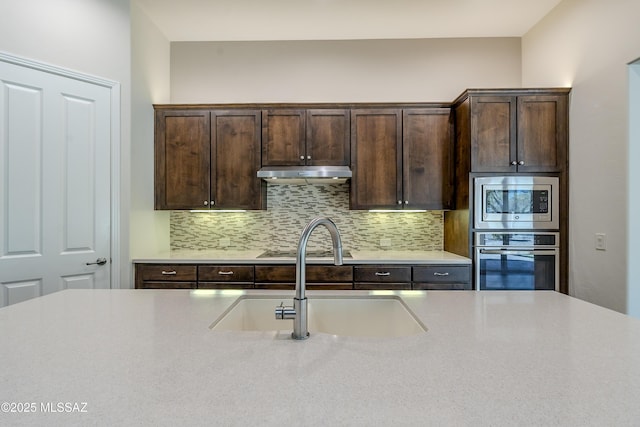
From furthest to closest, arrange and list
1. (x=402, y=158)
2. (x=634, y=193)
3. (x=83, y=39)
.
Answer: (x=402, y=158) < (x=83, y=39) < (x=634, y=193)

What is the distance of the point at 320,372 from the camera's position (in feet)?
2.65

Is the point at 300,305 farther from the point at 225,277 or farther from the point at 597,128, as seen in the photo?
the point at 597,128

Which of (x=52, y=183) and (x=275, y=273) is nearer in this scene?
(x=52, y=183)

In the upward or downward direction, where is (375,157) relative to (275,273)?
upward

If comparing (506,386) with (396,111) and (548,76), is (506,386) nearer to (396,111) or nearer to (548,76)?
(396,111)

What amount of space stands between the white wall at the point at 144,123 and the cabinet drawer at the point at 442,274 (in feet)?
7.61

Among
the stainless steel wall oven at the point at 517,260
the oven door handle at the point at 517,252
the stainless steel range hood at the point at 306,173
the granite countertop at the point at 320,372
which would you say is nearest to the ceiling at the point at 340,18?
the stainless steel range hood at the point at 306,173

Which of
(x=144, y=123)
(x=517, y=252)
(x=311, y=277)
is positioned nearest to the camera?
(x=517, y=252)

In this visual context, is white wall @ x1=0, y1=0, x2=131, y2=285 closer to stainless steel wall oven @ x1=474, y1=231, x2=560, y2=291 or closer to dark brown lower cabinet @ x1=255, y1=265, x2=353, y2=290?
dark brown lower cabinet @ x1=255, y1=265, x2=353, y2=290

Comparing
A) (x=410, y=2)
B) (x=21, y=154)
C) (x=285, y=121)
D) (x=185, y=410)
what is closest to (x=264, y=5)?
(x=285, y=121)

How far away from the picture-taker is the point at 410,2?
2.92 m

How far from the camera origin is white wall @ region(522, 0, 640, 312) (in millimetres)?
2279

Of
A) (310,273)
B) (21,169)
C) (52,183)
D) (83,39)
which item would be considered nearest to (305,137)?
(310,273)

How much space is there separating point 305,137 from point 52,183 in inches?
76.6
